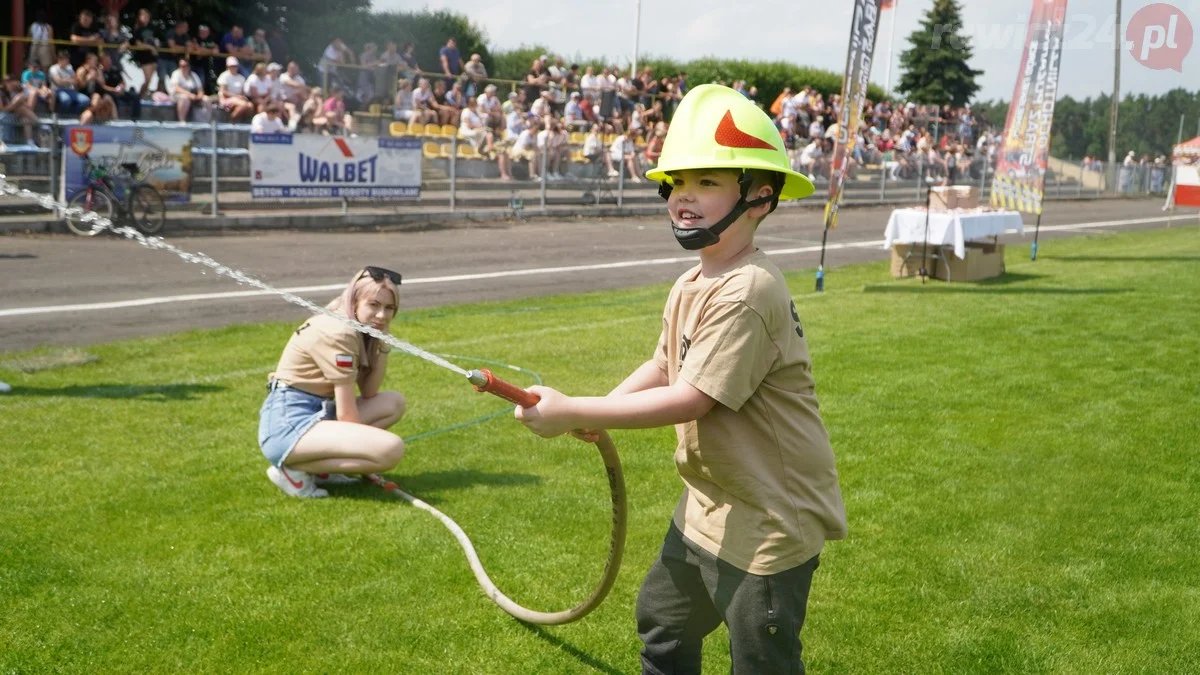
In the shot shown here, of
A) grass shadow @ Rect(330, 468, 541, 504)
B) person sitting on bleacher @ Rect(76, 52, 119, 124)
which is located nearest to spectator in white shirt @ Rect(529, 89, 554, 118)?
person sitting on bleacher @ Rect(76, 52, 119, 124)

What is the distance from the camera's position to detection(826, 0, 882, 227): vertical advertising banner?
49.3 ft

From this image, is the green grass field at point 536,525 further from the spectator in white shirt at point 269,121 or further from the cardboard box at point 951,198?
the spectator in white shirt at point 269,121

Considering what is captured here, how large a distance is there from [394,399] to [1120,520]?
4232 millimetres

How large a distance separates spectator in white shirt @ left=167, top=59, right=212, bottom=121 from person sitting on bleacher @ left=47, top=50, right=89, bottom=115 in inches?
75.2

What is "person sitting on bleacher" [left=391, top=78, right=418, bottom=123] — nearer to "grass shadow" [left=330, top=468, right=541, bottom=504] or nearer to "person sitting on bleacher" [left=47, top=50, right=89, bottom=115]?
"person sitting on bleacher" [left=47, top=50, right=89, bottom=115]

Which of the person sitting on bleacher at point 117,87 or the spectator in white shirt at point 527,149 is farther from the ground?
the person sitting on bleacher at point 117,87

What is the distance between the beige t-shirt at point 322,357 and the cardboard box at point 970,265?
480 inches

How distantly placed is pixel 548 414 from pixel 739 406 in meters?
0.50

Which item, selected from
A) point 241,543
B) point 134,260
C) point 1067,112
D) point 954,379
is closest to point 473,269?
point 134,260

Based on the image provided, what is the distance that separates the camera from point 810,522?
315cm

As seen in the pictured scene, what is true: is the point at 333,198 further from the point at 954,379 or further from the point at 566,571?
the point at 566,571

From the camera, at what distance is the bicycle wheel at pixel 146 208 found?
18719mm

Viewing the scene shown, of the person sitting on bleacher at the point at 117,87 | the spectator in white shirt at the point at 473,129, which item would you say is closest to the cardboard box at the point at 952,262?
the spectator in white shirt at the point at 473,129

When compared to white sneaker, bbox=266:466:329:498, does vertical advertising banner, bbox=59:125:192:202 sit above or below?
above
